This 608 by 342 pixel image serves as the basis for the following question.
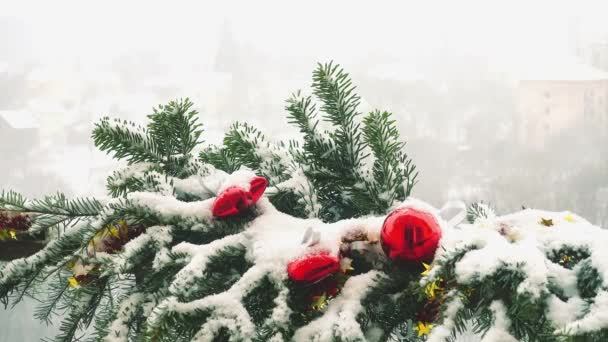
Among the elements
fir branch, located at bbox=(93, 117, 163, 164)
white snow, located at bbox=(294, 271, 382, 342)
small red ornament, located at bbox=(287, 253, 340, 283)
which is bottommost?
white snow, located at bbox=(294, 271, 382, 342)

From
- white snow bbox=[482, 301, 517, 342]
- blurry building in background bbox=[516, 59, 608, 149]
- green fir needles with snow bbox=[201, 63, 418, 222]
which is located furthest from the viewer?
blurry building in background bbox=[516, 59, 608, 149]

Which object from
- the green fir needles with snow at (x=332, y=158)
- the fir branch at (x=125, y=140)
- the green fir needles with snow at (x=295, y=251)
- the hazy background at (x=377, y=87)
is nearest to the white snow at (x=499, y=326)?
the green fir needles with snow at (x=295, y=251)

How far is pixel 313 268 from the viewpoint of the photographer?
246mm

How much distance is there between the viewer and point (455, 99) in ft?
14.0

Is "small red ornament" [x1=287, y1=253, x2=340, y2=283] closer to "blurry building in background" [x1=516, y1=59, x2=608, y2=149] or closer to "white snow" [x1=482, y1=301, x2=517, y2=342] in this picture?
"white snow" [x1=482, y1=301, x2=517, y2=342]

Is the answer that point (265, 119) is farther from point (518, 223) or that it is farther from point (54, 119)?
point (518, 223)

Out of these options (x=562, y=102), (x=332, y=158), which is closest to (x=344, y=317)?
(x=332, y=158)

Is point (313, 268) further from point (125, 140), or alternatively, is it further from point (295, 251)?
point (125, 140)

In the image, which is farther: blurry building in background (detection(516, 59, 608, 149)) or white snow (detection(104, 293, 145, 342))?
blurry building in background (detection(516, 59, 608, 149))

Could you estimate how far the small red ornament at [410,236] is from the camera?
25 cm

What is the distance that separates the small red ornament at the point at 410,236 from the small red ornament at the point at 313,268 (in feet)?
0.09

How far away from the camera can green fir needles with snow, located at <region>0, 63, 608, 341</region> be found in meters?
0.21

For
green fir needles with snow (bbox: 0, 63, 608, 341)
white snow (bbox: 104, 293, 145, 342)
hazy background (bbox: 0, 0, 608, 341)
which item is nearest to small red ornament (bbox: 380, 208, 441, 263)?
green fir needles with snow (bbox: 0, 63, 608, 341)

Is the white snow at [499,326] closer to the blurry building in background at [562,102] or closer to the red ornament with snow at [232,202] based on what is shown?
the red ornament with snow at [232,202]
